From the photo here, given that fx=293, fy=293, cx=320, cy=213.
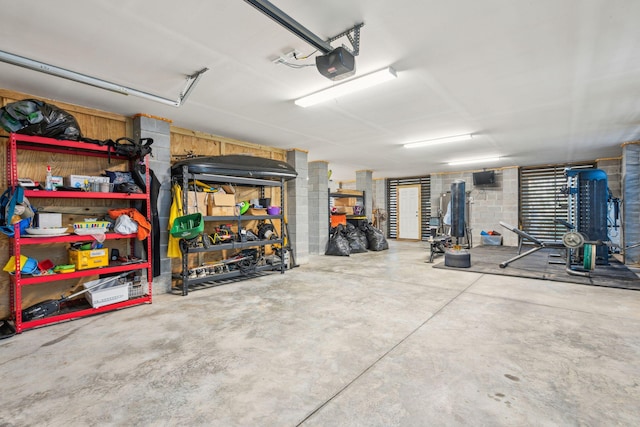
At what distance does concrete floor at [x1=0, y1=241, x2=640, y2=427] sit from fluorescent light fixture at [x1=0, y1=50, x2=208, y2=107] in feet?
8.03

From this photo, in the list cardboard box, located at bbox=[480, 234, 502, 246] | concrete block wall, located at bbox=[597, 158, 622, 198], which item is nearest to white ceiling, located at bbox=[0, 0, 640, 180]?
concrete block wall, located at bbox=[597, 158, 622, 198]

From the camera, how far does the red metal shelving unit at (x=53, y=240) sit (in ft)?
9.48

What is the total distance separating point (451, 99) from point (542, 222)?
24.7 feet

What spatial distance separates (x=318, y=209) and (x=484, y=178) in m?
5.72

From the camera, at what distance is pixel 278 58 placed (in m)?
2.67

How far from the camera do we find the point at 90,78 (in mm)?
2883

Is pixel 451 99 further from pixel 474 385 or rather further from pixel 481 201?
pixel 481 201

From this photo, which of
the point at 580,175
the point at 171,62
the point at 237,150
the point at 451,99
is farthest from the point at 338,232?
the point at 171,62

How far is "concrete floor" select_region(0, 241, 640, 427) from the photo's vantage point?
5.45 ft

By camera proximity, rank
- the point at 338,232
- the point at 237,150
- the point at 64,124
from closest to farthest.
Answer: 1. the point at 64,124
2. the point at 237,150
3. the point at 338,232

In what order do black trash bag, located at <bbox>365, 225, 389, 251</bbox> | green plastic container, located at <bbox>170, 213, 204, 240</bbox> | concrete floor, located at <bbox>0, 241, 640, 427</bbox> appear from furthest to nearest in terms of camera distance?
black trash bag, located at <bbox>365, 225, 389, 251</bbox> < green plastic container, located at <bbox>170, 213, 204, 240</bbox> < concrete floor, located at <bbox>0, 241, 640, 427</bbox>

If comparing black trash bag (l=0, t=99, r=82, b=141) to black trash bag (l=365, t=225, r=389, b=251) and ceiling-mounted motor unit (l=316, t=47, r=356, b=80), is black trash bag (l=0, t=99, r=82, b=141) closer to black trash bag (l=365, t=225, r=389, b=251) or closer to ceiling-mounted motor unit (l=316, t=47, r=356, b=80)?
ceiling-mounted motor unit (l=316, t=47, r=356, b=80)

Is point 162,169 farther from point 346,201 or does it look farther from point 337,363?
point 346,201

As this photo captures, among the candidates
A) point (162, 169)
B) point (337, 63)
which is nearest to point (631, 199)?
point (337, 63)
